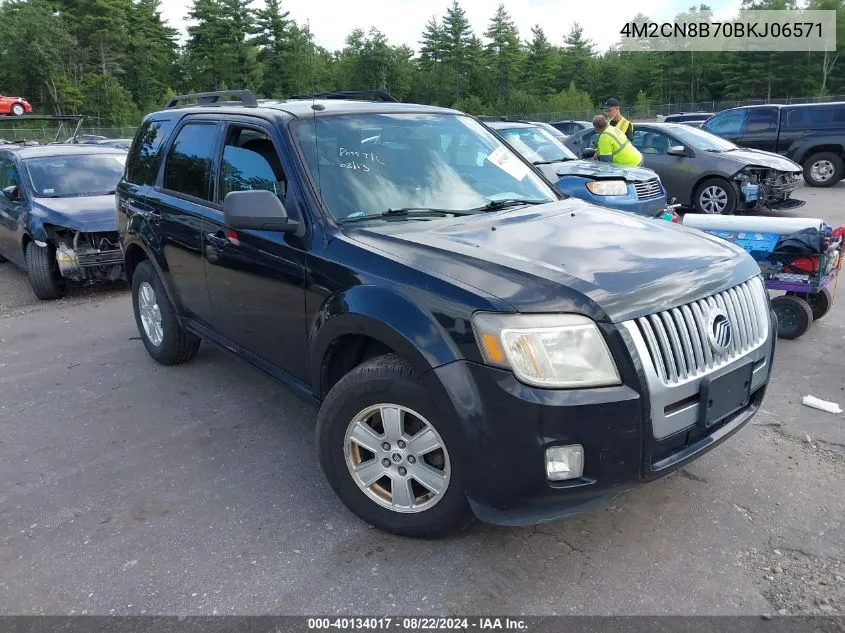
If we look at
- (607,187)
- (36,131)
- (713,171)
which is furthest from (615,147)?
(36,131)

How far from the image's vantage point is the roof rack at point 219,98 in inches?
170

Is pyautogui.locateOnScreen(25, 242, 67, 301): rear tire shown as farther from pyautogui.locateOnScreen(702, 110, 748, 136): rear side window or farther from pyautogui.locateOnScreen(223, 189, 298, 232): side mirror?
pyautogui.locateOnScreen(702, 110, 748, 136): rear side window

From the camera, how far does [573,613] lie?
2590 mm

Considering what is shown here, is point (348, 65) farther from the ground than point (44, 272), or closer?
farther from the ground

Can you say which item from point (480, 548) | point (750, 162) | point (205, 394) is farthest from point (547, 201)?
point (750, 162)

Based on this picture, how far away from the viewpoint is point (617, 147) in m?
9.52

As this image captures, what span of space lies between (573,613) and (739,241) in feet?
13.5

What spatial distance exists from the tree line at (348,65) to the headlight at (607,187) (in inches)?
2120

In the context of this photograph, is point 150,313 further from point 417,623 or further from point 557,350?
point 557,350

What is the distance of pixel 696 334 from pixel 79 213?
7.14 metres

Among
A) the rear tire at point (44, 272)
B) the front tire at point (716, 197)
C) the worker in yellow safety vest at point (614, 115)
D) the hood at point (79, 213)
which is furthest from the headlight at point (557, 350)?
the front tire at point (716, 197)

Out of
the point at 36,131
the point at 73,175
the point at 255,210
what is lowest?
the point at 255,210

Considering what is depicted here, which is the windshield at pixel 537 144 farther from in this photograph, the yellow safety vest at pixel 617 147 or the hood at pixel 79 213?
the hood at pixel 79 213

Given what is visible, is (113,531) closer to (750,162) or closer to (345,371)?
(345,371)
